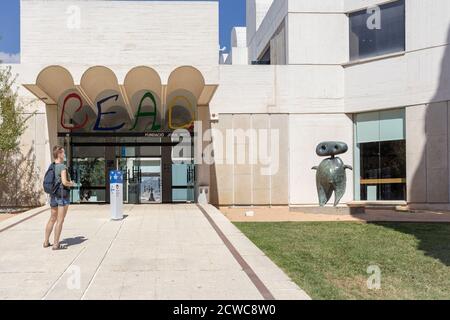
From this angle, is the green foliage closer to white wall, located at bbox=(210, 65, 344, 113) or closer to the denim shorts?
white wall, located at bbox=(210, 65, 344, 113)

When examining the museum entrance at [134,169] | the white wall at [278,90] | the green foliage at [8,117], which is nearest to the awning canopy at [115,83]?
the green foliage at [8,117]

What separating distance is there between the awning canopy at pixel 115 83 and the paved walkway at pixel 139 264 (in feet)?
18.6

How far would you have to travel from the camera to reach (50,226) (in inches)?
372

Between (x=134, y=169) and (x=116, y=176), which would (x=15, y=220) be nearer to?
(x=116, y=176)

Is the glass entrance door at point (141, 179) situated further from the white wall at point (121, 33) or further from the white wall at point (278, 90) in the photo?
the white wall at point (121, 33)

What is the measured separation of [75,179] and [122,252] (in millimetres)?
13804

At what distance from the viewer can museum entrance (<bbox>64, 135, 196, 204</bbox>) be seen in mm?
22391

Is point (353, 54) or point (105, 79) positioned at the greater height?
point (353, 54)

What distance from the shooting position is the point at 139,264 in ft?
26.7

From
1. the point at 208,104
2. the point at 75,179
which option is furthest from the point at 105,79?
the point at 75,179

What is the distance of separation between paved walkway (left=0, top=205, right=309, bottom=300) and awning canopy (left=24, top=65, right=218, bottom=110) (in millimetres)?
5665

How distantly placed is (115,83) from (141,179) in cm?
720

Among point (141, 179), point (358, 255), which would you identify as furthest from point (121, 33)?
point (358, 255)
